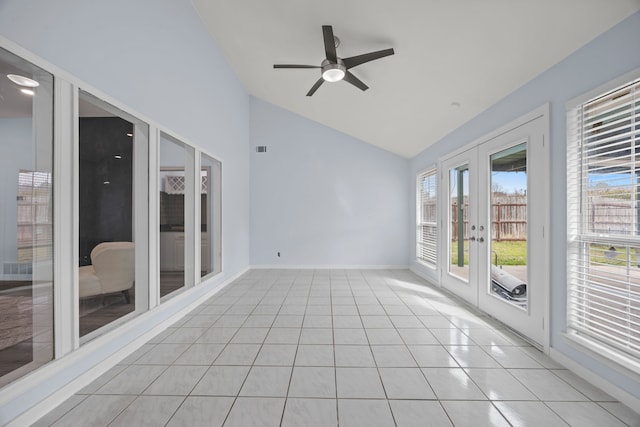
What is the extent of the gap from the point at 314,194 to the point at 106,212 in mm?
3748

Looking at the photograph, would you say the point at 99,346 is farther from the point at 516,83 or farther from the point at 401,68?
the point at 516,83

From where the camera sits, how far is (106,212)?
12.8 feet

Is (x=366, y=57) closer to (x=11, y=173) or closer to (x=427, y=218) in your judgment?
(x=11, y=173)

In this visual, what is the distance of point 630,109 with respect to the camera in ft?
5.66

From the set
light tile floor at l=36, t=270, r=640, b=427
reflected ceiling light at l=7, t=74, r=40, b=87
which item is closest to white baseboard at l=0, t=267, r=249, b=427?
light tile floor at l=36, t=270, r=640, b=427

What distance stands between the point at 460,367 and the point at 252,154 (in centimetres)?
547

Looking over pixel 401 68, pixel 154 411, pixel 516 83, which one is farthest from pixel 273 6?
pixel 154 411

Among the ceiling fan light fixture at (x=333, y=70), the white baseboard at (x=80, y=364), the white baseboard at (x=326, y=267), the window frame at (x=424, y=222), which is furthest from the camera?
the white baseboard at (x=326, y=267)

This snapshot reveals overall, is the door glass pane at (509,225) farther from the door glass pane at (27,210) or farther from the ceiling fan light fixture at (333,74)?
the door glass pane at (27,210)

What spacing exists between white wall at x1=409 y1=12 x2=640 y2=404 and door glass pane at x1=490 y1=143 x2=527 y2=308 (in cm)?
40

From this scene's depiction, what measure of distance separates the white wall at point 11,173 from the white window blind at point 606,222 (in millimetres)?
3729

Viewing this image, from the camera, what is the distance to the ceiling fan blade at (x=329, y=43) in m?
2.53

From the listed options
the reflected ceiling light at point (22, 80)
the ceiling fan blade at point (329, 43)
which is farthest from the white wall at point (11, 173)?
the ceiling fan blade at point (329, 43)

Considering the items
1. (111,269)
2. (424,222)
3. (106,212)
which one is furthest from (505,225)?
(106,212)
